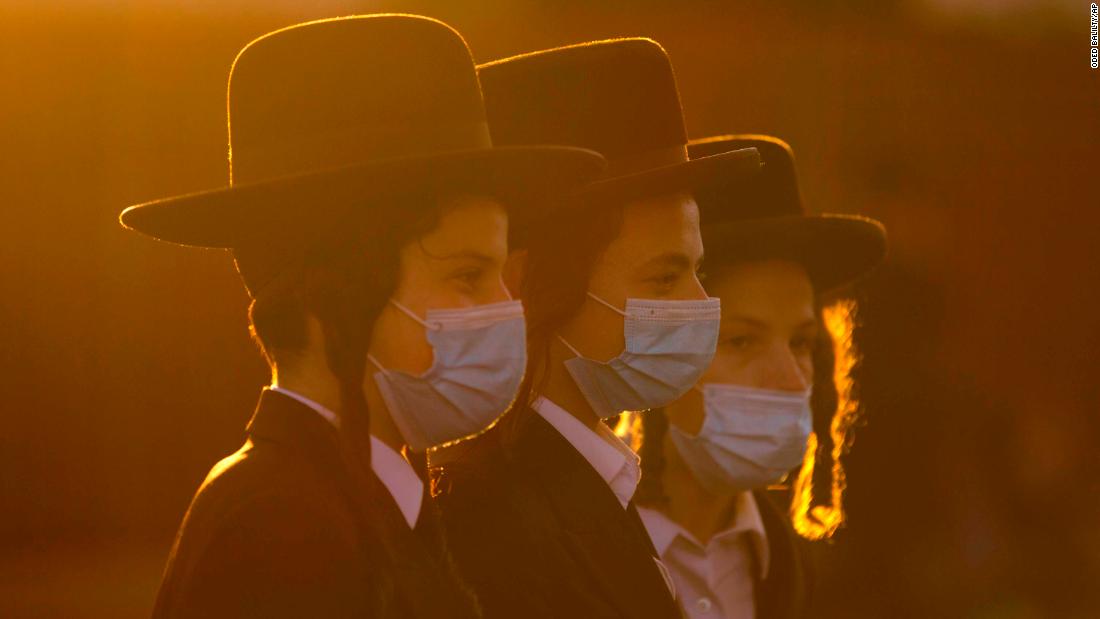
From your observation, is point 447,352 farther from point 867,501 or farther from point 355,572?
point 867,501

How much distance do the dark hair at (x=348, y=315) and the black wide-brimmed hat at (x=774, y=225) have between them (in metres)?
1.89

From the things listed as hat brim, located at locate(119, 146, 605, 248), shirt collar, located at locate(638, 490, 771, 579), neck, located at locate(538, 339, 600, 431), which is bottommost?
shirt collar, located at locate(638, 490, 771, 579)

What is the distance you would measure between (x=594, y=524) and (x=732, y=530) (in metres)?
1.32

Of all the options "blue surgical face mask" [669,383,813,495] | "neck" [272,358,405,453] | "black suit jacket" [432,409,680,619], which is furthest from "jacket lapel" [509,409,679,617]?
"blue surgical face mask" [669,383,813,495]

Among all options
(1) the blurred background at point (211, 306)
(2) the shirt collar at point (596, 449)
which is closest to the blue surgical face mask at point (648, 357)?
(2) the shirt collar at point (596, 449)

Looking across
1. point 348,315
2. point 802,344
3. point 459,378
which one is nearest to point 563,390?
point 459,378

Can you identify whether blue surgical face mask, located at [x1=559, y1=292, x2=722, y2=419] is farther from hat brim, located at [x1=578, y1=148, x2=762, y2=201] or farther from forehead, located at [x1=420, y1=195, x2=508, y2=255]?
forehead, located at [x1=420, y1=195, x2=508, y2=255]

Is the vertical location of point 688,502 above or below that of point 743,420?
below

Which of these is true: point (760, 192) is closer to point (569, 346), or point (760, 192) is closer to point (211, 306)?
point (569, 346)

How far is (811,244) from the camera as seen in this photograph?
6.08m

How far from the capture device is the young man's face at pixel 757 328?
5930 millimetres

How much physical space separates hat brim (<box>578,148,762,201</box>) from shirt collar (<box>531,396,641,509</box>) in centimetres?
58

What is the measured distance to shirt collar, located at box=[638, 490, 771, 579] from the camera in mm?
5836

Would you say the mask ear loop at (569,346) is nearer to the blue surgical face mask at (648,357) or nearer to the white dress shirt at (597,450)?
the blue surgical face mask at (648,357)
